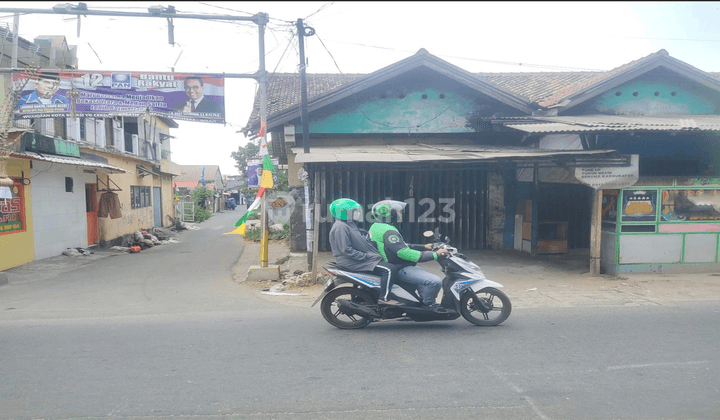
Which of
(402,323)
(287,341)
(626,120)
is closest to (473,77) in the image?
(626,120)

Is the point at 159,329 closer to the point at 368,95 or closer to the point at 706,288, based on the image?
the point at 368,95

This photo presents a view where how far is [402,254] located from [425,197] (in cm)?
672

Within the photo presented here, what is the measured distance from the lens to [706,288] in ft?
27.3

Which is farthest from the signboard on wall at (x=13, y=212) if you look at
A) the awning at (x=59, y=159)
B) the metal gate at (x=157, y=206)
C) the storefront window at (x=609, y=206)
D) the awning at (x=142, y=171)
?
Answer: the metal gate at (x=157, y=206)

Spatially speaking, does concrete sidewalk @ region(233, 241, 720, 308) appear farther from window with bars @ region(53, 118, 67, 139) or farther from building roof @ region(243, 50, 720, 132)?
window with bars @ region(53, 118, 67, 139)

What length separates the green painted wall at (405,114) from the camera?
1198cm

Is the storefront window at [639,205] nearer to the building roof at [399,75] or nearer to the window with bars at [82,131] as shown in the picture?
the building roof at [399,75]

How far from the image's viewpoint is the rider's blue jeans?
18.9ft

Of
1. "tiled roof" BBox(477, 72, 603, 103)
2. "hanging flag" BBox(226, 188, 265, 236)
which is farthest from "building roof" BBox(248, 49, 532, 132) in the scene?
"hanging flag" BBox(226, 188, 265, 236)

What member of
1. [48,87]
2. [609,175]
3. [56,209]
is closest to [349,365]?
[609,175]

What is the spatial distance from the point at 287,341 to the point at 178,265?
8157 mm

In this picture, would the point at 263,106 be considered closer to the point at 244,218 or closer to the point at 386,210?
the point at 244,218

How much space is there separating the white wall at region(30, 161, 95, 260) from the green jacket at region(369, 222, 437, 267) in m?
10.6

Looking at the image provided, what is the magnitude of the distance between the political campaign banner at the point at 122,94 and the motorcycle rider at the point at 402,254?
6205 mm
